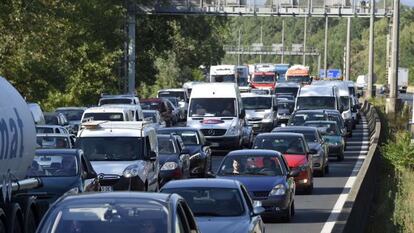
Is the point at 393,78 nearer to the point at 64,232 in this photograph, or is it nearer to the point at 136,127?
the point at 136,127

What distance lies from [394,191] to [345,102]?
2929 centimetres

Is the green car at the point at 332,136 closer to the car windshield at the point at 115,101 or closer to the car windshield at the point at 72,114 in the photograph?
the car windshield at the point at 72,114

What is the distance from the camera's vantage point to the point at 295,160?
29.6 meters

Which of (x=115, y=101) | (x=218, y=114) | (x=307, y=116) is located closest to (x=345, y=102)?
(x=115, y=101)

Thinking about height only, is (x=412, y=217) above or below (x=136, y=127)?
below

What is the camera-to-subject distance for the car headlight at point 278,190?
22.7 meters

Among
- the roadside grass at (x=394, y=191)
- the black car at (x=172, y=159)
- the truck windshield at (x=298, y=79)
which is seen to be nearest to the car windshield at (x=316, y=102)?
the roadside grass at (x=394, y=191)

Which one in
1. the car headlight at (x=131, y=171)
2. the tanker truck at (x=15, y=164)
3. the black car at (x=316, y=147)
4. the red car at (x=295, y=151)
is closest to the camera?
the tanker truck at (x=15, y=164)

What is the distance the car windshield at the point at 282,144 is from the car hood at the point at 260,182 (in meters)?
7.12

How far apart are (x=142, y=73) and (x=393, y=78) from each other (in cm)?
3694

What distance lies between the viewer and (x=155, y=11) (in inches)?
3088

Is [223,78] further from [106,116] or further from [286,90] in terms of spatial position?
[106,116]

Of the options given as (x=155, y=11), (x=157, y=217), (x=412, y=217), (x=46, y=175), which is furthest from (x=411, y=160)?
(x=155, y=11)

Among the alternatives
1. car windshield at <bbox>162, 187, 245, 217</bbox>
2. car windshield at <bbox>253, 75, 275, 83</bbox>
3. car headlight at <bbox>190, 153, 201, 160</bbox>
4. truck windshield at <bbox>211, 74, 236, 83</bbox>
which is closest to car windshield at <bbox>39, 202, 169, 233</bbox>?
Result: car windshield at <bbox>162, 187, 245, 217</bbox>
